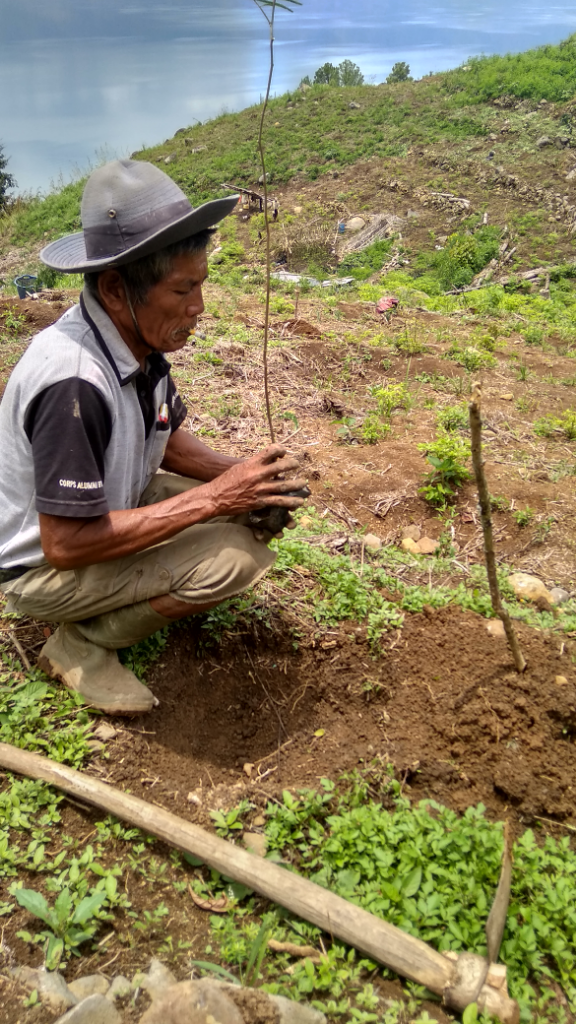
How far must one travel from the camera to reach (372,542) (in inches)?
143

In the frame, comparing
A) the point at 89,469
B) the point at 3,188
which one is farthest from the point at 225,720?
the point at 3,188

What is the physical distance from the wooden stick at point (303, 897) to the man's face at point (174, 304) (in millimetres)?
1502

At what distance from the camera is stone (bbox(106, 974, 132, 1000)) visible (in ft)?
5.45

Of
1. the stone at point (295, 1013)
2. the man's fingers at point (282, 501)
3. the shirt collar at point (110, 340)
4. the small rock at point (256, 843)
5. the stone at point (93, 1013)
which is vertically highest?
the shirt collar at point (110, 340)

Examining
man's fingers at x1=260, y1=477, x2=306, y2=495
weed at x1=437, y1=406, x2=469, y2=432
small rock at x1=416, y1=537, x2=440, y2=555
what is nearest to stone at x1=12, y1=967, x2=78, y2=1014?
man's fingers at x1=260, y1=477, x2=306, y2=495

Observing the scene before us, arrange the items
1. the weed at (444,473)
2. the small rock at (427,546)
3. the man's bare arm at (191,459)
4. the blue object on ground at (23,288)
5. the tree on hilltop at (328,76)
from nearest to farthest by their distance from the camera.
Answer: the man's bare arm at (191,459), the small rock at (427,546), the weed at (444,473), the blue object on ground at (23,288), the tree on hilltop at (328,76)

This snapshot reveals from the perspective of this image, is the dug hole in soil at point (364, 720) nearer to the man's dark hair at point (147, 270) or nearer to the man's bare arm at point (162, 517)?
the man's bare arm at point (162, 517)

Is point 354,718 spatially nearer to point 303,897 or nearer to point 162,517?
point 303,897

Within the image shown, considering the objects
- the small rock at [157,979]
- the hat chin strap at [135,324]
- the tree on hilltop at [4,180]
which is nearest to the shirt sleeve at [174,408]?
the hat chin strap at [135,324]

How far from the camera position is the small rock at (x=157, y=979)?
1.69 m

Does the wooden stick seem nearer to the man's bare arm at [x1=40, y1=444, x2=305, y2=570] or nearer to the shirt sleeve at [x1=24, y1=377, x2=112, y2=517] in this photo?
the man's bare arm at [x1=40, y1=444, x2=305, y2=570]

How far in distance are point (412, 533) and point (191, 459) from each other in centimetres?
149

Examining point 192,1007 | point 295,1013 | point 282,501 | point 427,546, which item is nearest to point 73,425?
point 282,501

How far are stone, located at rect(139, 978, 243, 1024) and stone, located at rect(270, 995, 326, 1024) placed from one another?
0.10 meters
